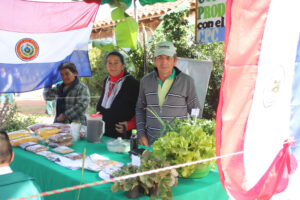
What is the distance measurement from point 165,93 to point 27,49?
233cm

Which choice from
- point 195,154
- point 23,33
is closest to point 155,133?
point 195,154

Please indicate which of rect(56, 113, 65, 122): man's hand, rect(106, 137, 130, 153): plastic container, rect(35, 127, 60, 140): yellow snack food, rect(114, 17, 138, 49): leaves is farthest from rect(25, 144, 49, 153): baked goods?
rect(114, 17, 138, 49): leaves

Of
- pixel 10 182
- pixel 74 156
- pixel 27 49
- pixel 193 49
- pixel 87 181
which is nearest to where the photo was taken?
pixel 10 182

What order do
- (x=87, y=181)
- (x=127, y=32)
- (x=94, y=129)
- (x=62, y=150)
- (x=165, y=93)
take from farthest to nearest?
(x=127, y=32)
(x=165, y=93)
(x=94, y=129)
(x=62, y=150)
(x=87, y=181)

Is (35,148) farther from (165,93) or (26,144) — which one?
(165,93)

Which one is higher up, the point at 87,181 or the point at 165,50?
the point at 165,50

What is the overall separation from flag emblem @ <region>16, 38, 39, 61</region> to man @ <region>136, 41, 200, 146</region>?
200cm

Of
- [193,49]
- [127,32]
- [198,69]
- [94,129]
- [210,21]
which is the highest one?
[210,21]

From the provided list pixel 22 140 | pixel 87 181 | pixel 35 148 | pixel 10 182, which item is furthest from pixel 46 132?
pixel 10 182

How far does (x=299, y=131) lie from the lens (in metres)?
2.10

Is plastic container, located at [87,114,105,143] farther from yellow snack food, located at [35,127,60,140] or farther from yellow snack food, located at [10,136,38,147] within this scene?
yellow snack food, located at [10,136,38,147]

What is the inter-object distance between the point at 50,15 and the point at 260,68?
3.53 meters

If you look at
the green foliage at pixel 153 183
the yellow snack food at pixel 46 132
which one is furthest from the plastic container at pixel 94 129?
the green foliage at pixel 153 183

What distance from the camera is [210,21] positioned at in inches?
167
